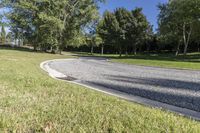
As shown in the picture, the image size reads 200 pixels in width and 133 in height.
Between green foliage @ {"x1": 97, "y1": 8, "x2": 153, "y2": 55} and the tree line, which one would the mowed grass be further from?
green foliage @ {"x1": 97, "y1": 8, "x2": 153, "y2": 55}

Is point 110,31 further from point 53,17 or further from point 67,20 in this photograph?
point 53,17

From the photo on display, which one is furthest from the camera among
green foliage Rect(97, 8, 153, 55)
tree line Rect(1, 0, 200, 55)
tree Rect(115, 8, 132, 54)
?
green foliage Rect(97, 8, 153, 55)

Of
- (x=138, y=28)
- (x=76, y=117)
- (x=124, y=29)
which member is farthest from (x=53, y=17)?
(x=76, y=117)

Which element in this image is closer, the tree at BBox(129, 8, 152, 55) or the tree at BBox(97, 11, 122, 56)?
the tree at BBox(97, 11, 122, 56)

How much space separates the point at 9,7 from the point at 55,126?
4655cm

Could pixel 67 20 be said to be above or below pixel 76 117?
above

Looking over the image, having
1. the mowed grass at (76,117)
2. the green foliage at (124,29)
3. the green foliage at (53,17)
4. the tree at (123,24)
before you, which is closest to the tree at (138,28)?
the green foliage at (124,29)

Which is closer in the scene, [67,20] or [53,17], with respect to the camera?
[53,17]

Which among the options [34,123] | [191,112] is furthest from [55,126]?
[191,112]

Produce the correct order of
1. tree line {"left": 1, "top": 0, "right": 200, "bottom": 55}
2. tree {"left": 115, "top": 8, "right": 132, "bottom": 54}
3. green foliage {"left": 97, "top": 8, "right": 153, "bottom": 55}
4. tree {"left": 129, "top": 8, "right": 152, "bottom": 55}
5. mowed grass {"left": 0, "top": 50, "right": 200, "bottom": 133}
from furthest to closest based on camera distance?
tree {"left": 129, "top": 8, "right": 152, "bottom": 55}
green foliage {"left": 97, "top": 8, "right": 153, "bottom": 55}
tree {"left": 115, "top": 8, "right": 132, "bottom": 54}
tree line {"left": 1, "top": 0, "right": 200, "bottom": 55}
mowed grass {"left": 0, "top": 50, "right": 200, "bottom": 133}

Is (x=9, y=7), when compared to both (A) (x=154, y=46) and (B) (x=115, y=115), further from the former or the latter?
(B) (x=115, y=115)

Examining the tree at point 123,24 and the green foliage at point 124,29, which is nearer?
the tree at point 123,24

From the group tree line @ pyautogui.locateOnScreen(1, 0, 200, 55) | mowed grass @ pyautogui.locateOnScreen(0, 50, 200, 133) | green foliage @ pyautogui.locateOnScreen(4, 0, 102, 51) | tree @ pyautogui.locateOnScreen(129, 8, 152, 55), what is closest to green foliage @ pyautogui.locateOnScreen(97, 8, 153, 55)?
tree @ pyautogui.locateOnScreen(129, 8, 152, 55)

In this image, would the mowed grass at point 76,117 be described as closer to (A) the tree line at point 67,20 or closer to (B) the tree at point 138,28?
(A) the tree line at point 67,20
